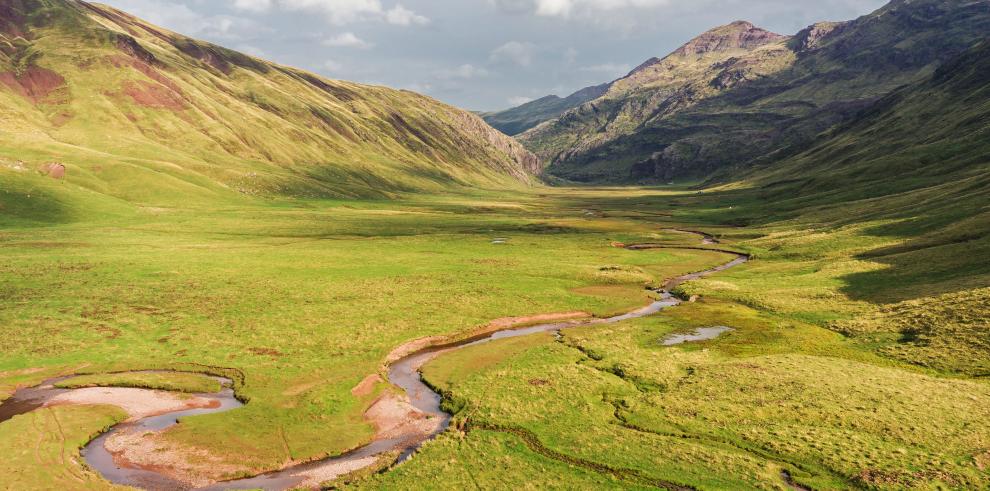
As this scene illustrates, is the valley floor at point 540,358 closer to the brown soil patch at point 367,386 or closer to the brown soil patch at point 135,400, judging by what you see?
the brown soil patch at point 367,386

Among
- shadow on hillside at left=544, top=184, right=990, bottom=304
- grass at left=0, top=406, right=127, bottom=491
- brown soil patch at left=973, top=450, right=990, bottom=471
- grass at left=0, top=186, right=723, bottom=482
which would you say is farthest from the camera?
shadow on hillside at left=544, top=184, right=990, bottom=304

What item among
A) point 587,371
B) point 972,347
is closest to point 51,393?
point 587,371

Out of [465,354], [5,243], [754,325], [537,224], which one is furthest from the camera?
[537,224]

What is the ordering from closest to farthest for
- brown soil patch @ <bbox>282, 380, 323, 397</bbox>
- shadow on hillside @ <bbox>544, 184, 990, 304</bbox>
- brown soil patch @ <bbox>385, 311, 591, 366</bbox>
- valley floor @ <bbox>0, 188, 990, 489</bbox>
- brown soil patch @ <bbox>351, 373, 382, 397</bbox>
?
1. valley floor @ <bbox>0, 188, 990, 489</bbox>
2. brown soil patch @ <bbox>282, 380, 323, 397</bbox>
3. brown soil patch @ <bbox>351, 373, 382, 397</bbox>
4. brown soil patch @ <bbox>385, 311, 591, 366</bbox>
5. shadow on hillside @ <bbox>544, 184, 990, 304</bbox>

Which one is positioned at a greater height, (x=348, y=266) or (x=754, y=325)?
(x=348, y=266)

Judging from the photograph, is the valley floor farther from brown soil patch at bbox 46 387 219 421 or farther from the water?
the water

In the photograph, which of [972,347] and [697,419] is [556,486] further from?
[972,347]

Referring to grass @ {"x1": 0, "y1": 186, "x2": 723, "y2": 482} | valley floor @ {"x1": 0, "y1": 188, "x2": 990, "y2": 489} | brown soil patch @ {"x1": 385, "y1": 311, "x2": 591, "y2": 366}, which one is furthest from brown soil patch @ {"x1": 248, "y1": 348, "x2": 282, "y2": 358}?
brown soil patch @ {"x1": 385, "y1": 311, "x2": 591, "y2": 366}
